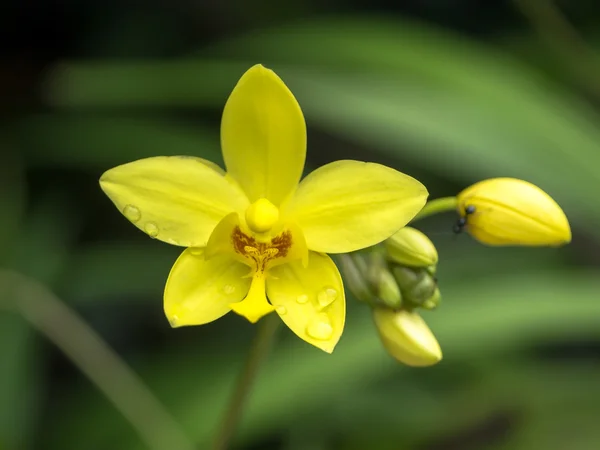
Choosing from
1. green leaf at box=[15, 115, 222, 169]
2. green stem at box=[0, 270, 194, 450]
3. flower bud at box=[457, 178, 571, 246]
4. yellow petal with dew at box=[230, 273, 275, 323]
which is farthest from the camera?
green leaf at box=[15, 115, 222, 169]

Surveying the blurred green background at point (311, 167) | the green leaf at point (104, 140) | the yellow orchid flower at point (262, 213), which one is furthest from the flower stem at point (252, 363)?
the green leaf at point (104, 140)

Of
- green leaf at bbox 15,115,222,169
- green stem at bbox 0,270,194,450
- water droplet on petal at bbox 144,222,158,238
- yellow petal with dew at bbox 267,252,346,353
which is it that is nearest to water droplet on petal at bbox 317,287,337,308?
yellow petal with dew at bbox 267,252,346,353

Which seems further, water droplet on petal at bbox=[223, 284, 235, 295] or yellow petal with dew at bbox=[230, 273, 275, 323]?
water droplet on petal at bbox=[223, 284, 235, 295]

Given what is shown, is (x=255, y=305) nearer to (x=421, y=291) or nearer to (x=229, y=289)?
(x=229, y=289)

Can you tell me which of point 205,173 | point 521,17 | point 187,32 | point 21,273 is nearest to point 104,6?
point 187,32

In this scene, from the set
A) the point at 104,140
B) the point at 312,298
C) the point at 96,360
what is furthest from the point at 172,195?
the point at 104,140

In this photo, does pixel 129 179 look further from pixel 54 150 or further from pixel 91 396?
pixel 54 150

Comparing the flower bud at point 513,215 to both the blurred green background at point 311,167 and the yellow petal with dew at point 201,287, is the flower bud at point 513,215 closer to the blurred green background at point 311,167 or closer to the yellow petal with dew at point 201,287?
the yellow petal with dew at point 201,287

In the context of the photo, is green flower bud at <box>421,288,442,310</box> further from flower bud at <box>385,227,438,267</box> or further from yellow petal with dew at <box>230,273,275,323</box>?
yellow petal with dew at <box>230,273,275,323</box>
